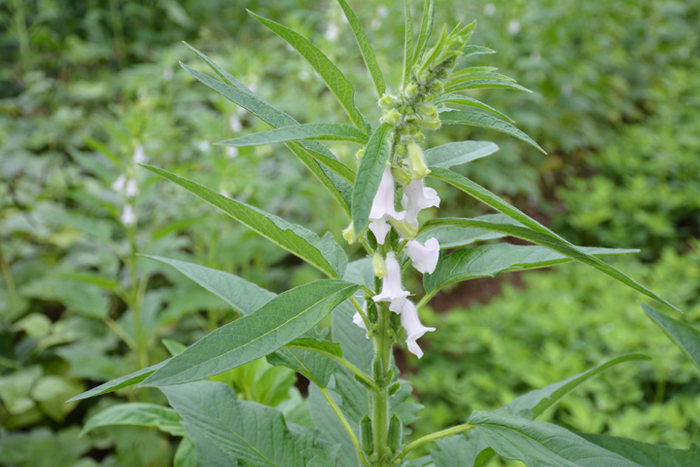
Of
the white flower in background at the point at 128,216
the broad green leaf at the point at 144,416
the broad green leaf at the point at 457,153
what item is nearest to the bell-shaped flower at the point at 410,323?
the broad green leaf at the point at 457,153

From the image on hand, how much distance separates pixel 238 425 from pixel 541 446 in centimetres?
43

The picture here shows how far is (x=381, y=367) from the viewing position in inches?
27.5

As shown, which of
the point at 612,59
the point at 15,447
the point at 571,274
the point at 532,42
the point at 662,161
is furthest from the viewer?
the point at 612,59

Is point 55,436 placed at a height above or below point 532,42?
below

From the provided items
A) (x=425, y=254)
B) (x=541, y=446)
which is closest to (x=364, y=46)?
(x=425, y=254)

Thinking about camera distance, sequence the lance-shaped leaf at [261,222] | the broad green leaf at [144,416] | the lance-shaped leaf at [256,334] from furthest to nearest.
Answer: the broad green leaf at [144,416], the lance-shaped leaf at [261,222], the lance-shaped leaf at [256,334]

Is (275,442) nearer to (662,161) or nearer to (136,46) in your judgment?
(662,161)

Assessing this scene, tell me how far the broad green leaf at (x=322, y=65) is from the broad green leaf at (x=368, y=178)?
0.11 metres

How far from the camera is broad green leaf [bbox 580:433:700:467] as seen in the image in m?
0.72

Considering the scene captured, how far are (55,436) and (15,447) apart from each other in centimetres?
20

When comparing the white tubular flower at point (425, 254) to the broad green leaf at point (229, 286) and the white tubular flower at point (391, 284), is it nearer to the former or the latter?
the white tubular flower at point (391, 284)

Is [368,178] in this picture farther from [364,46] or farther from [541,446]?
[541,446]

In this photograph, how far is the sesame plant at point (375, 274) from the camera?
521mm

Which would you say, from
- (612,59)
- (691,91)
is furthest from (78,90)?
(691,91)
